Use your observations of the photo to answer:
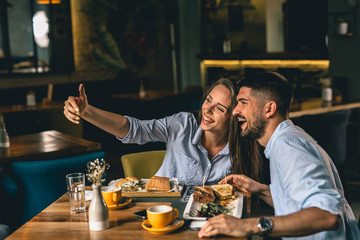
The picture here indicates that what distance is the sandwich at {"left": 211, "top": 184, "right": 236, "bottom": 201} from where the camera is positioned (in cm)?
196

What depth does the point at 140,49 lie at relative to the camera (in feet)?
31.2

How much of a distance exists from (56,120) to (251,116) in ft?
14.4

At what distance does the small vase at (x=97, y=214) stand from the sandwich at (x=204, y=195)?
445mm

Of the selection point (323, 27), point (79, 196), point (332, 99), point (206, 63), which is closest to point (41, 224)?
point (79, 196)

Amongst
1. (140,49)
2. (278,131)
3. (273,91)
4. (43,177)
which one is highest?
(140,49)

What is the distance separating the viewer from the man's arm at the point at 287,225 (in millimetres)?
1391

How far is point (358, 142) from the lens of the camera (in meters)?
→ 5.13

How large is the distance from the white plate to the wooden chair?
0.92m

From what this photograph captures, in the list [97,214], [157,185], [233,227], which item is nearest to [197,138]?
[157,185]

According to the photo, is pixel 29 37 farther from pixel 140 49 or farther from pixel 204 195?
pixel 204 195

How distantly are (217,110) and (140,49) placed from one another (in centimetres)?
732

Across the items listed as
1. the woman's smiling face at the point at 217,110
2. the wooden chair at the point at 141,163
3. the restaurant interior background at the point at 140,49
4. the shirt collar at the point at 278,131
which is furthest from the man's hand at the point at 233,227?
the restaurant interior background at the point at 140,49

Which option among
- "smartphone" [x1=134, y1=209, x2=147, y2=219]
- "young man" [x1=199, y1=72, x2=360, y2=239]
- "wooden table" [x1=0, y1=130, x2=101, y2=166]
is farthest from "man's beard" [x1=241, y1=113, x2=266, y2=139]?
"wooden table" [x1=0, y1=130, x2=101, y2=166]

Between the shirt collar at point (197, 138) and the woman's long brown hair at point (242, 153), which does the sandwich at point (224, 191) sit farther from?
the shirt collar at point (197, 138)
